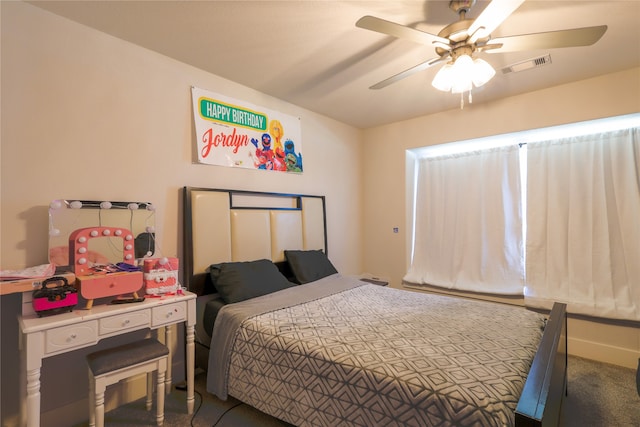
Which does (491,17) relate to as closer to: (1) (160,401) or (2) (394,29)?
(2) (394,29)

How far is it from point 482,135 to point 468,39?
6.62ft

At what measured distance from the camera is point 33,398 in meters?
1.39

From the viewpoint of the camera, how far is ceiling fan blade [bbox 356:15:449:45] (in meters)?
1.47

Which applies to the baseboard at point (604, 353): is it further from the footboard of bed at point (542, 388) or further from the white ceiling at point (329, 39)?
the white ceiling at point (329, 39)

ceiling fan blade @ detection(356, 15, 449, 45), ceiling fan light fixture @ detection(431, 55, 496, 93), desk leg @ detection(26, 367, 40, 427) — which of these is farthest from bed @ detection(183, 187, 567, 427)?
ceiling fan blade @ detection(356, 15, 449, 45)

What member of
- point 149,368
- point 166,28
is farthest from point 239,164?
point 149,368

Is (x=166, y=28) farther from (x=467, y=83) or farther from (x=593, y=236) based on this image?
(x=593, y=236)

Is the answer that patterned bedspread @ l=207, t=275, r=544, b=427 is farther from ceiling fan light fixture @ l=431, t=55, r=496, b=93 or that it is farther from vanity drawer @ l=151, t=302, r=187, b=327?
ceiling fan light fixture @ l=431, t=55, r=496, b=93

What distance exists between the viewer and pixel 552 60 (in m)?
2.49

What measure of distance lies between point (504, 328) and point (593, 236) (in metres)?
1.89

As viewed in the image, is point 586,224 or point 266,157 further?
point 266,157

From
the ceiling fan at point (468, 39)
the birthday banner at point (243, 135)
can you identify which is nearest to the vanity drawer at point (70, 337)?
the birthday banner at point (243, 135)

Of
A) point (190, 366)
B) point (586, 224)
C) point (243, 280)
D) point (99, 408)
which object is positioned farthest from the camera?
point (586, 224)

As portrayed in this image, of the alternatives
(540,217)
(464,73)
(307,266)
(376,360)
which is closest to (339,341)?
(376,360)
